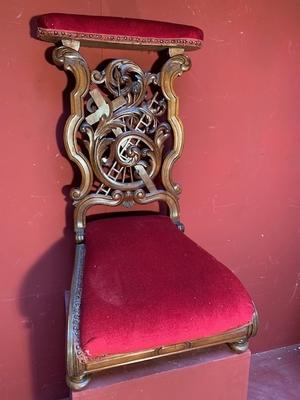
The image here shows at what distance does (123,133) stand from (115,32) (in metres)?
0.25

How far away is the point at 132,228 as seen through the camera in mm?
1011

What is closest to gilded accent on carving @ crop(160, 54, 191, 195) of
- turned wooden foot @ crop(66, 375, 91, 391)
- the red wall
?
the red wall

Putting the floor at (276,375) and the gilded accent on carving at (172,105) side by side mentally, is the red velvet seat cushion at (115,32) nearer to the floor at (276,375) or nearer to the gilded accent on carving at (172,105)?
the gilded accent on carving at (172,105)

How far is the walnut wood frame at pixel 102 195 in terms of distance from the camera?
0.74m

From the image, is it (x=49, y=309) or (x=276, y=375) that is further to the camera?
(x=276, y=375)

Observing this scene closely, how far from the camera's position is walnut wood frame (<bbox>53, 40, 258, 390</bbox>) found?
0.74 metres

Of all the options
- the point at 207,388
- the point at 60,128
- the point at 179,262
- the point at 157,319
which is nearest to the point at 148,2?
the point at 60,128

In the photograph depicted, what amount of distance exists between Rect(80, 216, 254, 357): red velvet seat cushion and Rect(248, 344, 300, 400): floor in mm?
732

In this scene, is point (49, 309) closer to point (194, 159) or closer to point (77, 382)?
point (77, 382)

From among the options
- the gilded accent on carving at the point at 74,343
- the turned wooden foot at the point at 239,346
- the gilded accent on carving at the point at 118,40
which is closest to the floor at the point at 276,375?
the turned wooden foot at the point at 239,346

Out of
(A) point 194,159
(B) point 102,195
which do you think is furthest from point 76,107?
(A) point 194,159

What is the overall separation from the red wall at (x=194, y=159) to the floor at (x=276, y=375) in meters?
0.31

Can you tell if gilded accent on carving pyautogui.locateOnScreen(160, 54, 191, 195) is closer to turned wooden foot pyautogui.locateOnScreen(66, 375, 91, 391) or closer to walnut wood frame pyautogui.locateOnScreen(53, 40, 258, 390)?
walnut wood frame pyautogui.locateOnScreen(53, 40, 258, 390)

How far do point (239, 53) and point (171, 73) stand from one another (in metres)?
0.31
